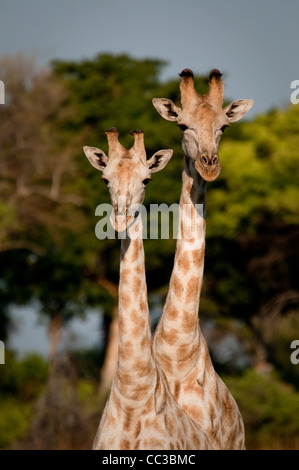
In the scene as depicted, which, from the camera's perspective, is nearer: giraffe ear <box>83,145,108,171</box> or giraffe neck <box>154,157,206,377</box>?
giraffe ear <box>83,145,108,171</box>

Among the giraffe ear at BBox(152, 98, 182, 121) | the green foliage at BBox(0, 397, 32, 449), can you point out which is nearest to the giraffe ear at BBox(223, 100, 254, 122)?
the giraffe ear at BBox(152, 98, 182, 121)

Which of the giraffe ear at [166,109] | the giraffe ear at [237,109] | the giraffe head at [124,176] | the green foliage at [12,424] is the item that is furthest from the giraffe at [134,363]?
the green foliage at [12,424]

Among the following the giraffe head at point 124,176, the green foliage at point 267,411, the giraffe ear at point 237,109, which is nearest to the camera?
the giraffe head at point 124,176

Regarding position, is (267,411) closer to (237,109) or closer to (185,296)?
(185,296)

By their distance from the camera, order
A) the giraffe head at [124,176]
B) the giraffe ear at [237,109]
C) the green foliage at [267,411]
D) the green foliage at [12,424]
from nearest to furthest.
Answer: the giraffe head at [124,176]
the giraffe ear at [237,109]
the green foliage at [267,411]
the green foliage at [12,424]

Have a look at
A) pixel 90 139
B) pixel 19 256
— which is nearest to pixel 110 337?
pixel 19 256

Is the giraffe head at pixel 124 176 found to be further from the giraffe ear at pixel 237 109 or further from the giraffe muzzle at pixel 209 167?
the giraffe ear at pixel 237 109

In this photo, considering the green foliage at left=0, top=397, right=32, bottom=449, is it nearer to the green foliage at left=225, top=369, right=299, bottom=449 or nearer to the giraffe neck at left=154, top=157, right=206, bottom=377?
the green foliage at left=225, top=369, right=299, bottom=449

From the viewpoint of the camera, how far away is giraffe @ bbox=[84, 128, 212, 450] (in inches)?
337

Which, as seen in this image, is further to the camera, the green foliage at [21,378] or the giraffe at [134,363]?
the green foliage at [21,378]

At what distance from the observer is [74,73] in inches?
1795

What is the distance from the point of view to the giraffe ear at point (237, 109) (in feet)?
32.4

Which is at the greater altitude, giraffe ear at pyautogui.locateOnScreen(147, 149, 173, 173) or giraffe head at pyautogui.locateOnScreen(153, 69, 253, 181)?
giraffe head at pyautogui.locateOnScreen(153, 69, 253, 181)

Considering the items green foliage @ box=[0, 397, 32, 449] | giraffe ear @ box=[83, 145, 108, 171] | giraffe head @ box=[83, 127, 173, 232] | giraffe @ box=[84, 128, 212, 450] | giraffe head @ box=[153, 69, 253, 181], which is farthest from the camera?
green foliage @ box=[0, 397, 32, 449]
